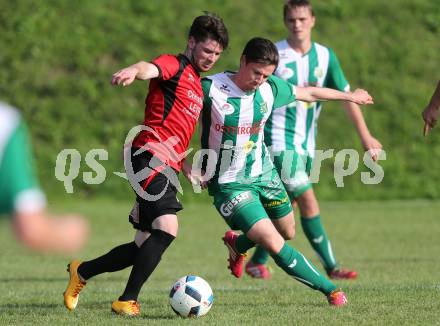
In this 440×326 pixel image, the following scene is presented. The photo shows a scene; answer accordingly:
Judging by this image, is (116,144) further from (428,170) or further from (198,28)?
(198,28)

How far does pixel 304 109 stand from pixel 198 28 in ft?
8.78

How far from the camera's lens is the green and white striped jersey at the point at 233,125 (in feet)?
22.9

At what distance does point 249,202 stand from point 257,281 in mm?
2217

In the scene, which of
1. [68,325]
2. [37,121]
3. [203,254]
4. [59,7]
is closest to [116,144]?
[37,121]

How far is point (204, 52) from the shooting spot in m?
6.76

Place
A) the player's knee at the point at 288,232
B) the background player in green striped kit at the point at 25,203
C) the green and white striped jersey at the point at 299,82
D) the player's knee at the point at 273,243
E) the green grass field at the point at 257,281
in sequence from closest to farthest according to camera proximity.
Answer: the background player in green striped kit at the point at 25,203
the green grass field at the point at 257,281
the player's knee at the point at 273,243
the player's knee at the point at 288,232
the green and white striped jersey at the point at 299,82

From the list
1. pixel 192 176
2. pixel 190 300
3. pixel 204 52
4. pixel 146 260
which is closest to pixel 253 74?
pixel 204 52

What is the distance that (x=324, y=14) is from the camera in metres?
19.6

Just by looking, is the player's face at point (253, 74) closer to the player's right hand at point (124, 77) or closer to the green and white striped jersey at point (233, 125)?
the green and white striped jersey at point (233, 125)

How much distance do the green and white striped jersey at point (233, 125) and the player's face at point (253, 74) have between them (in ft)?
0.26

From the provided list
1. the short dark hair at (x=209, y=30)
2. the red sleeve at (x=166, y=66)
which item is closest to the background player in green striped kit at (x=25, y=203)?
the red sleeve at (x=166, y=66)

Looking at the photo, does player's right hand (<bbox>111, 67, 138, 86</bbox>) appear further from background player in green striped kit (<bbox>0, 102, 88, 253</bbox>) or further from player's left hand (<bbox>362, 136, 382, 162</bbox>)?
player's left hand (<bbox>362, 136, 382, 162</bbox>)

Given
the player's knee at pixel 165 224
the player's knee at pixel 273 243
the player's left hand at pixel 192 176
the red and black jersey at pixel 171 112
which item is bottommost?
the player's knee at pixel 273 243

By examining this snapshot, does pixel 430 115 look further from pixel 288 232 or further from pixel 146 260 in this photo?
pixel 146 260
